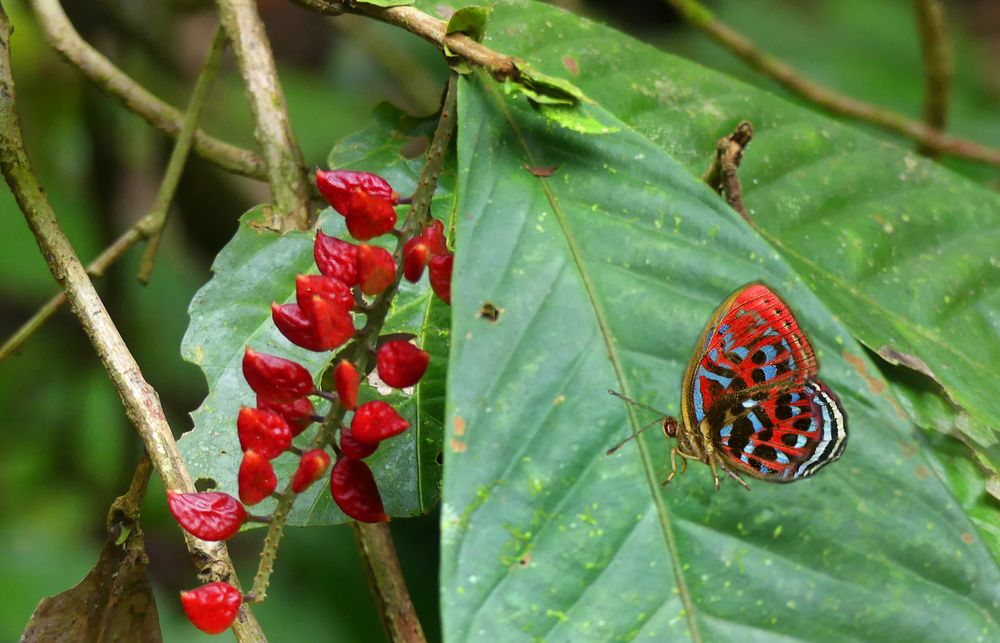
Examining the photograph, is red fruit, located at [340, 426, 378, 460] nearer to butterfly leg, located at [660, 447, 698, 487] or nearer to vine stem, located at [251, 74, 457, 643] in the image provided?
vine stem, located at [251, 74, 457, 643]

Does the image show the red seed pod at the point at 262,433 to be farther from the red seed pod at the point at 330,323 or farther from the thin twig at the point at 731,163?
the thin twig at the point at 731,163

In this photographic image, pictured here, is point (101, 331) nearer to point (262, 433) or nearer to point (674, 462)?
point (262, 433)

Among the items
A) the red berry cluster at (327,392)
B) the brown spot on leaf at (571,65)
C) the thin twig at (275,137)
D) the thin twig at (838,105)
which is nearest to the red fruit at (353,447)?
the red berry cluster at (327,392)

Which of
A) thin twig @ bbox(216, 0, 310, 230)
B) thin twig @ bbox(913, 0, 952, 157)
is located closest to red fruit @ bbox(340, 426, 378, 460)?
thin twig @ bbox(216, 0, 310, 230)

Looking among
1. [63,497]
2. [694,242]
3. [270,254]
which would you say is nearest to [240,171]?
[270,254]

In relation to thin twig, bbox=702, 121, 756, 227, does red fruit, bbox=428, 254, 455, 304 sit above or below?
below

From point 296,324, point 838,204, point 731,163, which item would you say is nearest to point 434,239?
point 296,324
